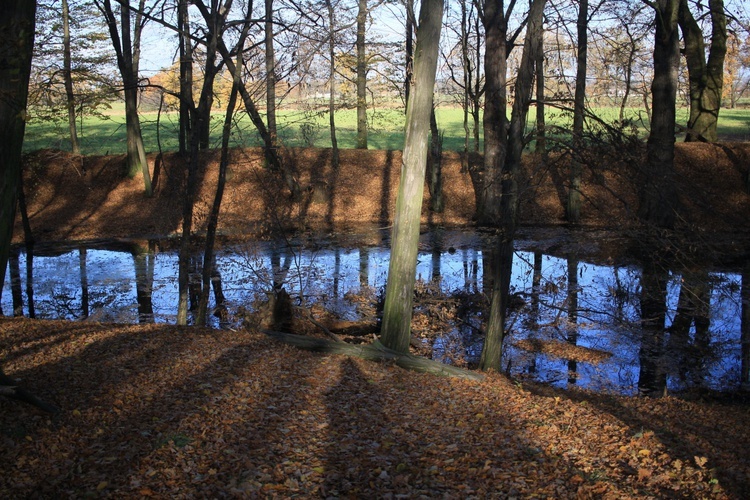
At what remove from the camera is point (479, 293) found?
523 inches

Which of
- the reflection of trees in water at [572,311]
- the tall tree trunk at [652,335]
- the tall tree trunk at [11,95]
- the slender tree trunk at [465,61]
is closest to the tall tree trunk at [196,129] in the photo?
the tall tree trunk at [11,95]

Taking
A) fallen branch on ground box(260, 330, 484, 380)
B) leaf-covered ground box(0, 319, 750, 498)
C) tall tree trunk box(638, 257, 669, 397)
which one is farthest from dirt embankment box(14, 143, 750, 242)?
leaf-covered ground box(0, 319, 750, 498)

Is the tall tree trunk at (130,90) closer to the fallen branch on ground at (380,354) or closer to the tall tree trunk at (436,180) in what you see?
the tall tree trunk at (436,180)

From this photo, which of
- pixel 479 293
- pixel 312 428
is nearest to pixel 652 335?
pixel 479 293

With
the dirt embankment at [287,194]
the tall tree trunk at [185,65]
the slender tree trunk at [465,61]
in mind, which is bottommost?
the dirt embankment at [287,194]

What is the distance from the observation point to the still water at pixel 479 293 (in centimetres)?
1017

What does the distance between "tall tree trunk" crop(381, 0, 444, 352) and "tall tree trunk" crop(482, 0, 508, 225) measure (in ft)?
4.92

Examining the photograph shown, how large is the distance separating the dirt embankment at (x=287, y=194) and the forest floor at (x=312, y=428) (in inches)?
546

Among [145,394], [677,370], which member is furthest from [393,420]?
[677,370]

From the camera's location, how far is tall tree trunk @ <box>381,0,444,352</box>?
27.4 ft

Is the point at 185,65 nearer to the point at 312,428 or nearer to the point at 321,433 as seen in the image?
the point at 312,428

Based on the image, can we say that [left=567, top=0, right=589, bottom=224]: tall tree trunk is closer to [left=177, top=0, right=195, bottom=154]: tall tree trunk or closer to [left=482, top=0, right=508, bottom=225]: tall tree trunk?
[left=482, top=0, right=508, bottom=225]: tall tree trunk

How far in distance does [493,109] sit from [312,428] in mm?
15225

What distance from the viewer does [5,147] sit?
222 inches
